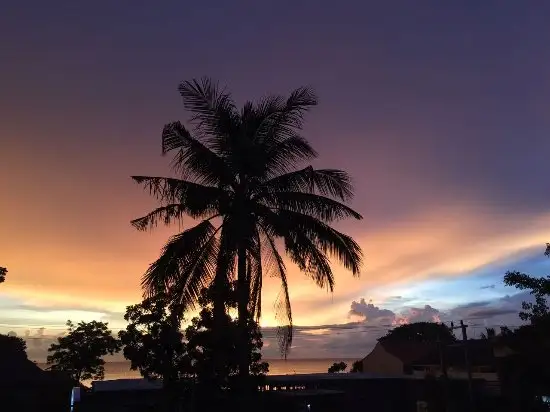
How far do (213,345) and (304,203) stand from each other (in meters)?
5.45

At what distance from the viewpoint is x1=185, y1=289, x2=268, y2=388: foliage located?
53.8 feet

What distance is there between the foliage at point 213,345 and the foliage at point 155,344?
22.8 inches

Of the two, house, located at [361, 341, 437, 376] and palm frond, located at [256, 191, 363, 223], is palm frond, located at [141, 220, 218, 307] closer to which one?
palm frond, located at [256, 191, 363, 223]

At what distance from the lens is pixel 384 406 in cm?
3612

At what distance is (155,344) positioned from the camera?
1839cm

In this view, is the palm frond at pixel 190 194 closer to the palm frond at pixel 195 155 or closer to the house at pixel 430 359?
the palm frond at pixel 195 155

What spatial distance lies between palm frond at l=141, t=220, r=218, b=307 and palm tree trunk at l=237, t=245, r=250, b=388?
0.97 metres

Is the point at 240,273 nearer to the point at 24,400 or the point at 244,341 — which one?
the point at 244,341

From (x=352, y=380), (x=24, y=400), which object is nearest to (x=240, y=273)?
(x=24, y=400)

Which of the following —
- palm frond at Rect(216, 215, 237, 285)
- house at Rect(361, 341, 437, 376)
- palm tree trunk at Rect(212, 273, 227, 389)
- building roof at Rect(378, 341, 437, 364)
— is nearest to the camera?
palm frond at Rect(216, 215, 237, 285)

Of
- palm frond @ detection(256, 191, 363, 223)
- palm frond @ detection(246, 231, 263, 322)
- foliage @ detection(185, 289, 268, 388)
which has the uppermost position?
palm frond @ detection(256, 191, 363, 223)

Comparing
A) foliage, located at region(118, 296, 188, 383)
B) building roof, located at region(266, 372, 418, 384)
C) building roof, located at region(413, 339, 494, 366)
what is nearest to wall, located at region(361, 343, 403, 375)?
building roof, located at region(413, 339, 494, 366)

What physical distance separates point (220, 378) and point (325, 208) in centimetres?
642

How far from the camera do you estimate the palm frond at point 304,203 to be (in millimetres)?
15703
